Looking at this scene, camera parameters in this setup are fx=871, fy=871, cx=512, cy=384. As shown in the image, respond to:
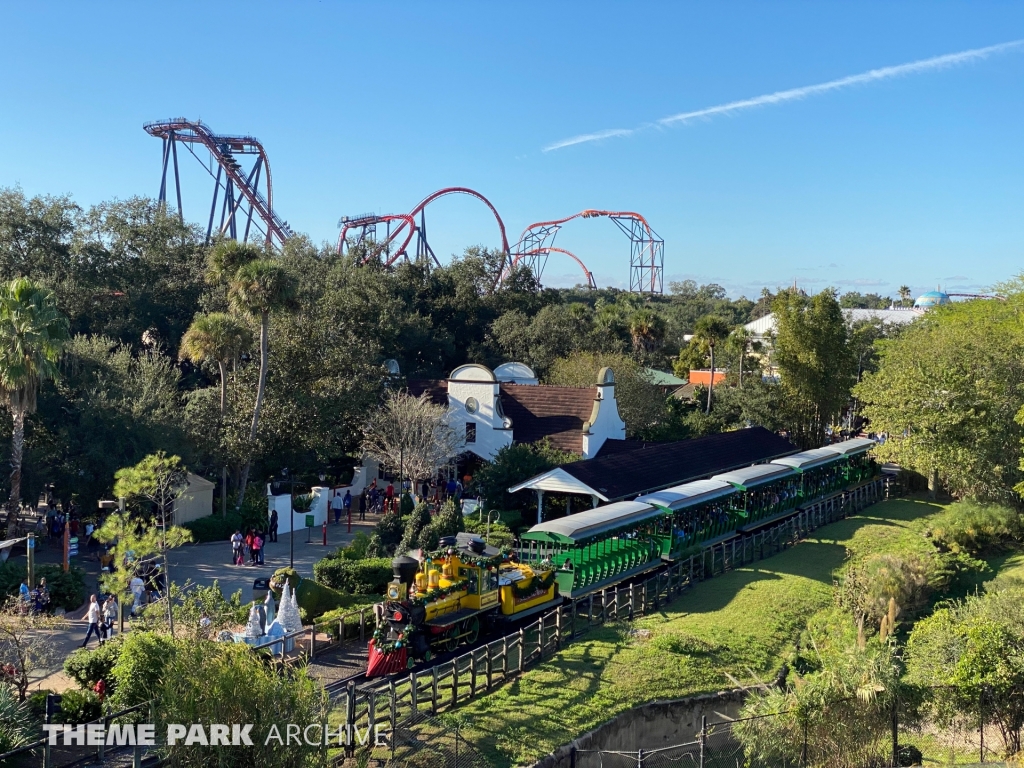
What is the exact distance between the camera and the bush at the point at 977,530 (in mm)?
28047

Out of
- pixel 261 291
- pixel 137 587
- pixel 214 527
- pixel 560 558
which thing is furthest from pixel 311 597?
pixel 261 291

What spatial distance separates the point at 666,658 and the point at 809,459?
18.1 meters

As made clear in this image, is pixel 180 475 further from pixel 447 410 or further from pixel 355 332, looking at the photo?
pixel 355 332

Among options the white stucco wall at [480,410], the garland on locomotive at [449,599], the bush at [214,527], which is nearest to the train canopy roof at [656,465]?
the white stucco wall at [480,410]

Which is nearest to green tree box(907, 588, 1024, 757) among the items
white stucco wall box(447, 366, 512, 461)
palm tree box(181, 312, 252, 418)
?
white stucco wall box(447, 366, 512, 461)

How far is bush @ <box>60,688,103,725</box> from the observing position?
1259 centimetres

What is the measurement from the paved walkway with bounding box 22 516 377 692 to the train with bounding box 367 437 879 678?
4562 millimetres

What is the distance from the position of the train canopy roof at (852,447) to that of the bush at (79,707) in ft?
97.3

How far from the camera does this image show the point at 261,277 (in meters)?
29.5

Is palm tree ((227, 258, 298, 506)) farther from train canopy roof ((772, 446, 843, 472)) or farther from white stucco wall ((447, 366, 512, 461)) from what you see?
train canopy roof ((772, 446, 843, 472))

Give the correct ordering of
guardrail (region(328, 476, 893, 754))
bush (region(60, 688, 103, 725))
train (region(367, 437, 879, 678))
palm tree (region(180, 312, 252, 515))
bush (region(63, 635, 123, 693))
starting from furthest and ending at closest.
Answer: palm tree (region(180, 312, 252, 515)) < train (region(367, 437, 879, 678)) < bush (region(63, 635, 123, 693)) < guardrail (region(328, 476, 893, 754)) < bush (region(60, 688, 103, 725))

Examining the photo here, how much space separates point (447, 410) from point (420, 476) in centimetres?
358

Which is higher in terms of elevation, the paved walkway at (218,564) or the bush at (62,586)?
the bush at (62,586)

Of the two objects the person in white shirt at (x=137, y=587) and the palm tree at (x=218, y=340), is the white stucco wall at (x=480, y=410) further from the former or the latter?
the person in white shirt at (x=137, y=587)
